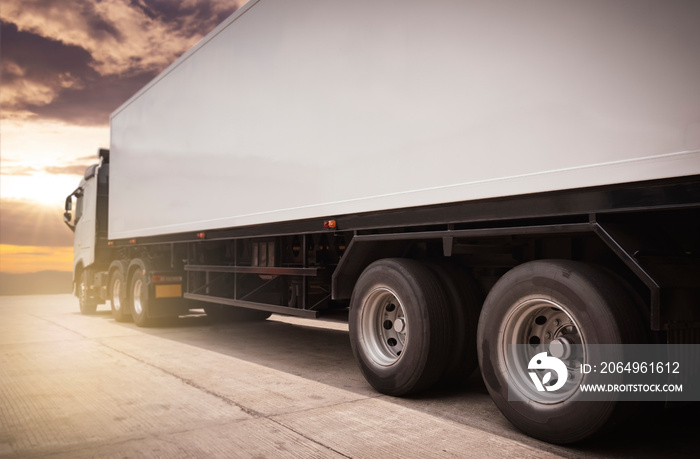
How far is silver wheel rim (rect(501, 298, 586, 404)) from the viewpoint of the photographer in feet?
12.0

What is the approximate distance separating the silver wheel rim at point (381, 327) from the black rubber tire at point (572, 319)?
1.08m

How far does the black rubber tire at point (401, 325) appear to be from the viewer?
4453mm

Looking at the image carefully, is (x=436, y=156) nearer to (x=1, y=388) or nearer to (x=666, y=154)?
(x=666, y=154)

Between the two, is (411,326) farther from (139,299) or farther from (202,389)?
(139,299)

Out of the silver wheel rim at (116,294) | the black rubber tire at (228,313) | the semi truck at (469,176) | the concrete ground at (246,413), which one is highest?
the semi truck at (469,176)

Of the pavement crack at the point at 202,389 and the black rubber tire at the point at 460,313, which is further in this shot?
the black rubber tire at the point at 460,313

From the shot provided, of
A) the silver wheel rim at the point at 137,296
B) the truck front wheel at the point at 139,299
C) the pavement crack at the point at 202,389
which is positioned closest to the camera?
the pavement crack at the point at 202,389

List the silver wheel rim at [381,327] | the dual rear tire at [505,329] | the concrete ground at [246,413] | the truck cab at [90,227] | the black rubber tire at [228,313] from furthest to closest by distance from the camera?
the truck cab at [90,227], the black rubber tire at [228,313], the silver wheel rim at [381,327], the concrete ground at [246,413], the dual rear tire at [505,329]

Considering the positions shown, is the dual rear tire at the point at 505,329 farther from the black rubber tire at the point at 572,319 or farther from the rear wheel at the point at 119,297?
the rear wheel at the point at 119,297

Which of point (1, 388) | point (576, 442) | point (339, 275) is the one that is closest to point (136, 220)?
point (1, 388)

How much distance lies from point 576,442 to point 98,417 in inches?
130

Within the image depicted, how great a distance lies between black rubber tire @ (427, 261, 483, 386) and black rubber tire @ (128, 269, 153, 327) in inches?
255

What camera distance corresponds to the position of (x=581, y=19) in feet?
11.1

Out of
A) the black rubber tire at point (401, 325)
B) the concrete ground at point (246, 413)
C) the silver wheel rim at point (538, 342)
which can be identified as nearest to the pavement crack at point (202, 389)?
the concrete ground at point (246, 413)
